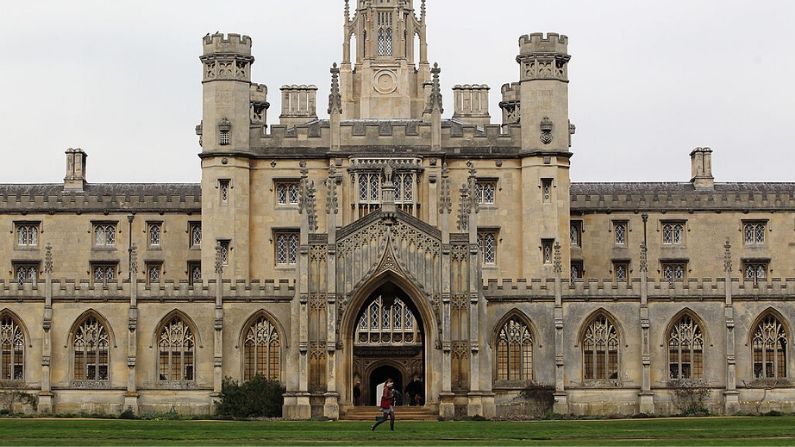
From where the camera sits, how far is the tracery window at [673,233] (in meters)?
82.1

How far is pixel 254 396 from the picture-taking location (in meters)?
63.5

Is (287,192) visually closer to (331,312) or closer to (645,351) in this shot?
(331,312)

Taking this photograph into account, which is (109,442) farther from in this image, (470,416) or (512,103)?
(512,103)

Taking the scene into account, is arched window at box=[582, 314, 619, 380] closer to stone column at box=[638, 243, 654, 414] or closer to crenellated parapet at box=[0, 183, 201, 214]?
stone column at box=[638, 243, 654, 414]

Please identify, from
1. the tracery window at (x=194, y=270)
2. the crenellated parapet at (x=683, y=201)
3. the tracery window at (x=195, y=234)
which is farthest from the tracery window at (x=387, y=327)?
the crenellated parapet at (x=683, y=201)

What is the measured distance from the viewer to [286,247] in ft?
253

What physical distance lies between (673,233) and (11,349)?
31.1 metres

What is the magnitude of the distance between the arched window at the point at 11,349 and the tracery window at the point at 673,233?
99.7ft

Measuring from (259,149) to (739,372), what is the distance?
23333mm

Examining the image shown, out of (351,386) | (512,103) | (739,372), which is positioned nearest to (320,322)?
(351,386)

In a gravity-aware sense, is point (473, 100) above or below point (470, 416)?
above

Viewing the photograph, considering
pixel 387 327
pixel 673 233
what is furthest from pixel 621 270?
pixel 387 327

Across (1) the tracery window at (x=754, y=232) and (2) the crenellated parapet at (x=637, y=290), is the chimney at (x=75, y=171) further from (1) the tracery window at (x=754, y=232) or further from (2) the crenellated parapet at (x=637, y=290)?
(1) the tracery window at (x=754, y=232)

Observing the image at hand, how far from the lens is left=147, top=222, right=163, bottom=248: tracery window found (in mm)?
82312
